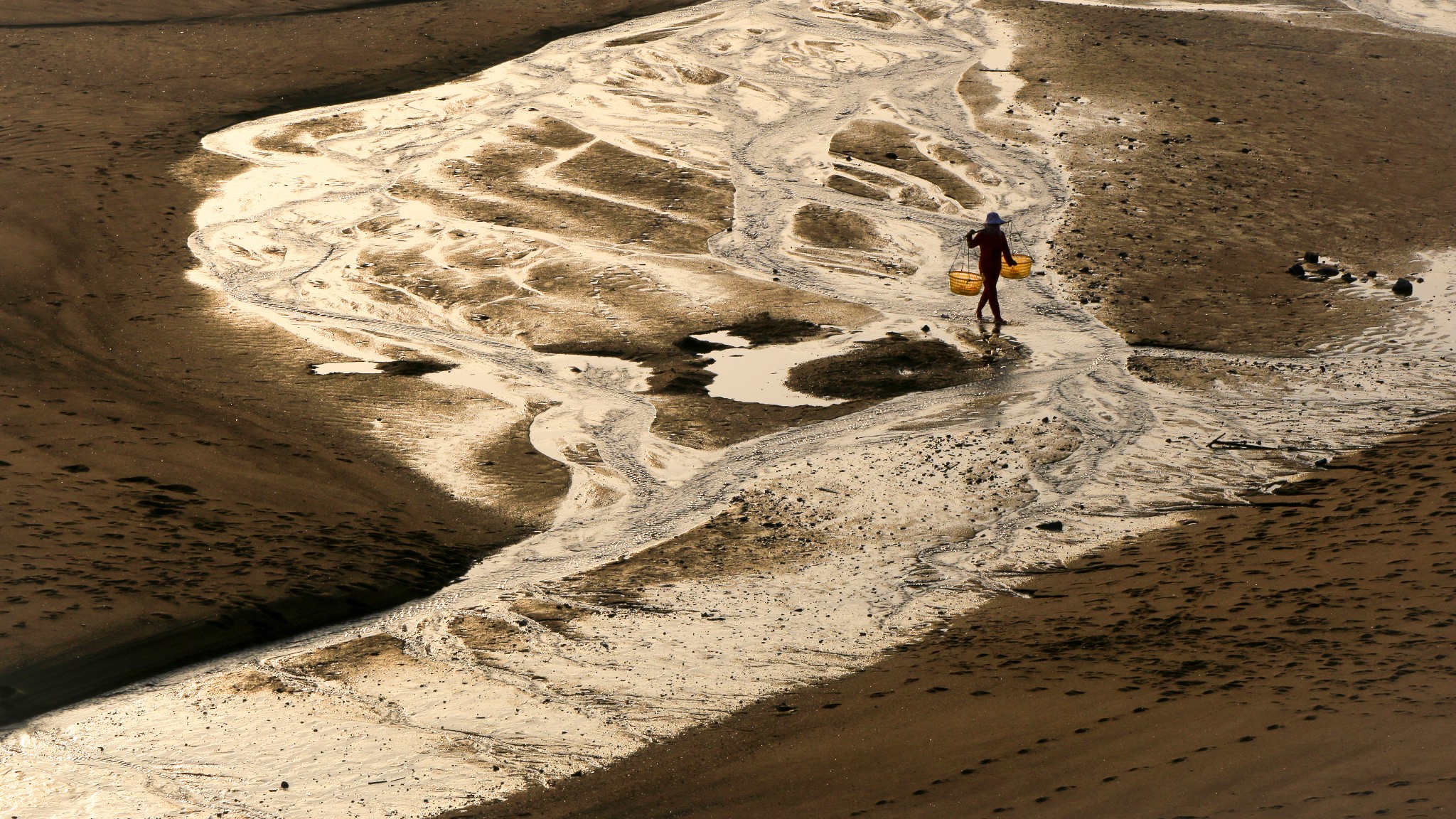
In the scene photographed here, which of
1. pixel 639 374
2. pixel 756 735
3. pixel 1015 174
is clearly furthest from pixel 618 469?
pixel 1015 174

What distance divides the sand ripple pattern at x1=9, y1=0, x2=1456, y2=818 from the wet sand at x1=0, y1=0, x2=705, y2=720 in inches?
17.9

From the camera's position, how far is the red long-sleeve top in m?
13.7

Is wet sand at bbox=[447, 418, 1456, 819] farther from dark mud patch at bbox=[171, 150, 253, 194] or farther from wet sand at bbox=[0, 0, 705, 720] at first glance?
dark mud patch at bbox=[171, 150, 253, 194]

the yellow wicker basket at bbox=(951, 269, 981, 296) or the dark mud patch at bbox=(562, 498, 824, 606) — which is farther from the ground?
the yellow wicker basket at bbox=(951, 269, 981, 296)

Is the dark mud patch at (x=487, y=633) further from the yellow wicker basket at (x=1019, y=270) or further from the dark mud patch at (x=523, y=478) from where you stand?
the yellow wicker basket at (x=1019, y=270)

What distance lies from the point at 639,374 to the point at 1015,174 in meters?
8.01

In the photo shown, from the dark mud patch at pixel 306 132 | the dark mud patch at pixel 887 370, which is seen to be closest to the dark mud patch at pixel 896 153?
the dark mud patch at pixel 887 370

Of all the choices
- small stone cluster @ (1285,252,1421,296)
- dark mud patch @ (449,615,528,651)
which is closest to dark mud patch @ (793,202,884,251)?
small stone cluster @ (1285,252,1421,296)

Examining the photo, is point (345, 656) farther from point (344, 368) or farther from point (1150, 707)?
point (344, 368)

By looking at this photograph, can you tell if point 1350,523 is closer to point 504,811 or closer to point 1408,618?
point 1408,618

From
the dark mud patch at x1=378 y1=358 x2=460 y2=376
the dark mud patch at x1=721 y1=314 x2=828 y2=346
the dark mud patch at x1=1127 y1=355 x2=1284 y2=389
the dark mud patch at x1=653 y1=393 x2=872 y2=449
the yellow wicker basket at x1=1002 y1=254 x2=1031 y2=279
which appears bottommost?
the dark mud patch at x1=378 y1=358 x2=460 y2=376

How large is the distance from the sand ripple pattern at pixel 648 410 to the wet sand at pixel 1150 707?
1.73 ft

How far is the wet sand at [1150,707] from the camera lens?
5.61 metres

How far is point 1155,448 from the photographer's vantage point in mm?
11273
